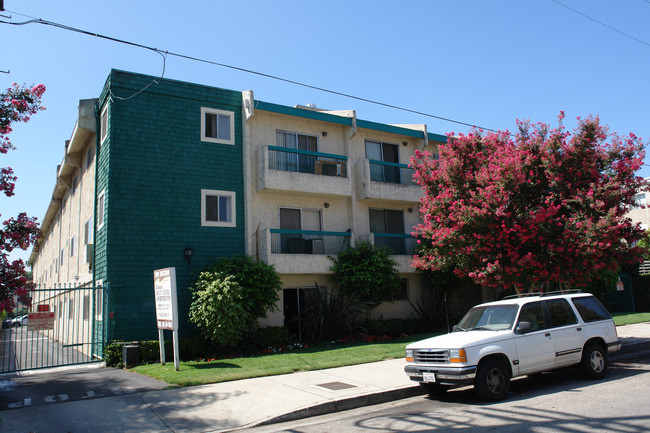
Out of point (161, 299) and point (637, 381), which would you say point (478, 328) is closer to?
point (637, 381)

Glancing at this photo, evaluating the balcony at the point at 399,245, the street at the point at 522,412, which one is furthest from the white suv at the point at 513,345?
the balcony at the point at 399,245

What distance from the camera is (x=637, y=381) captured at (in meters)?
8.79

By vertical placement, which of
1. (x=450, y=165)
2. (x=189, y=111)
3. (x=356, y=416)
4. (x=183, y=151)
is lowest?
(x=356, y=416)

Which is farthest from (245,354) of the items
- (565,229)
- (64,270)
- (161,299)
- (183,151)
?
(64,270)

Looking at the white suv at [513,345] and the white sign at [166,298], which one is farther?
the white sign at [166,298]

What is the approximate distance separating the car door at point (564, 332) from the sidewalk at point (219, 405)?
2655 millimetres

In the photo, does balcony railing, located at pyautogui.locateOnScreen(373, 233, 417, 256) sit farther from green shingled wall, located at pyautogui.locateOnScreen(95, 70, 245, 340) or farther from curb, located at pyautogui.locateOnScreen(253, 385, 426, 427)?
curb, located at pyautogui.locateOnScreen(253, 385, 426, 427)

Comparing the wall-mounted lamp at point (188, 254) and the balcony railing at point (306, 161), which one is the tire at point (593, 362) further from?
the balcony railing at point (306, 161)

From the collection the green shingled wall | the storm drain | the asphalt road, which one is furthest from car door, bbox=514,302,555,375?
the green shingled wall

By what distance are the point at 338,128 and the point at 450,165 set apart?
22.9 feet

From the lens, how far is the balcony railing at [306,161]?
1780 cm

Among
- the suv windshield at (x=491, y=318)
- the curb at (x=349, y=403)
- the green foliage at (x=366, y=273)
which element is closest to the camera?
the curb at (x=349, y=403)

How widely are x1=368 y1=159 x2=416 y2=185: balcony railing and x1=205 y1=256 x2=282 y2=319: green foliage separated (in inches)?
271

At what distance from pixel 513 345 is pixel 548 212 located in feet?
15.8
